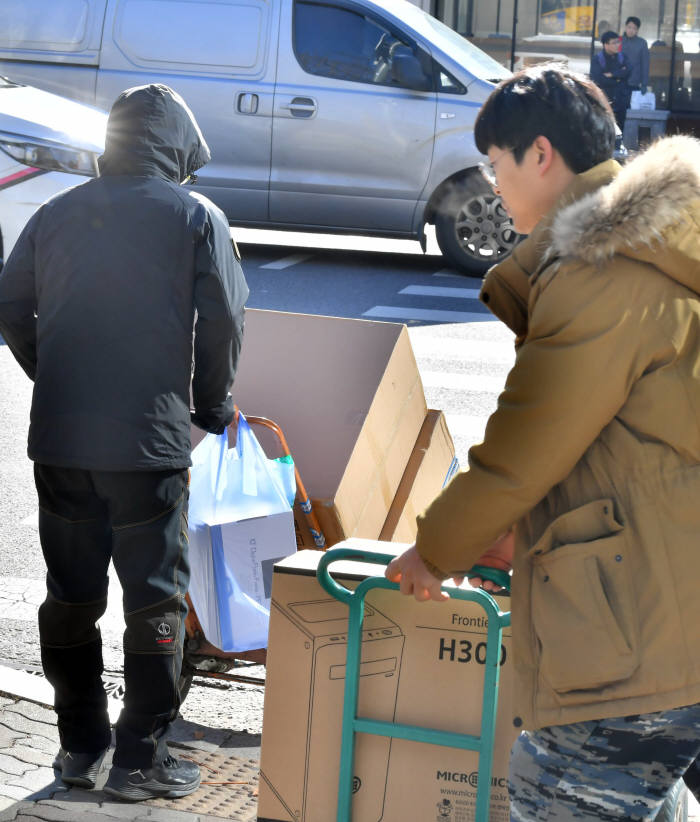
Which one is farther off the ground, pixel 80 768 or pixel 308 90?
pixel 308 90

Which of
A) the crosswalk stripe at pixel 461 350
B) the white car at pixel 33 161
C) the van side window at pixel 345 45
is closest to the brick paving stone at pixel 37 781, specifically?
the crosswalk stripe at pixel 461 350

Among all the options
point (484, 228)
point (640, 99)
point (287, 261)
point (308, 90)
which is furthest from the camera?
point (640, 99)

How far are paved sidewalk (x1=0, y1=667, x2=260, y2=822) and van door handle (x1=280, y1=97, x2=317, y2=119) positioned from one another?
7.45 meters

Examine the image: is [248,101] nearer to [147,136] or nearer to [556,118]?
[147,136]

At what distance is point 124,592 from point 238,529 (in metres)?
0.43

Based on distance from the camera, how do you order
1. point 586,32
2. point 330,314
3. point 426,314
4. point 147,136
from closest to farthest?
point 147,136 → point 330,314 → point 426,314 → point 586,32

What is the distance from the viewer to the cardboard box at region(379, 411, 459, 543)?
3.86 m

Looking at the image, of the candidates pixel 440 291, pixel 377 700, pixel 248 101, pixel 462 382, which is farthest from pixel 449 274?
pixel 377 700

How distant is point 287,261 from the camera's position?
1113 centimetres

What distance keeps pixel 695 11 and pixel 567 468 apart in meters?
20.6

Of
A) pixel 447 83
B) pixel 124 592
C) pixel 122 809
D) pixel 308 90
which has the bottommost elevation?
pixel 122 809

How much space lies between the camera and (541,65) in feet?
6.80

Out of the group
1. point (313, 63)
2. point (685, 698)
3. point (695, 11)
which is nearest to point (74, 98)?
point (313, 63)

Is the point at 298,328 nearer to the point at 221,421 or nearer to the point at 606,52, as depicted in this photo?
the point at 221,421
